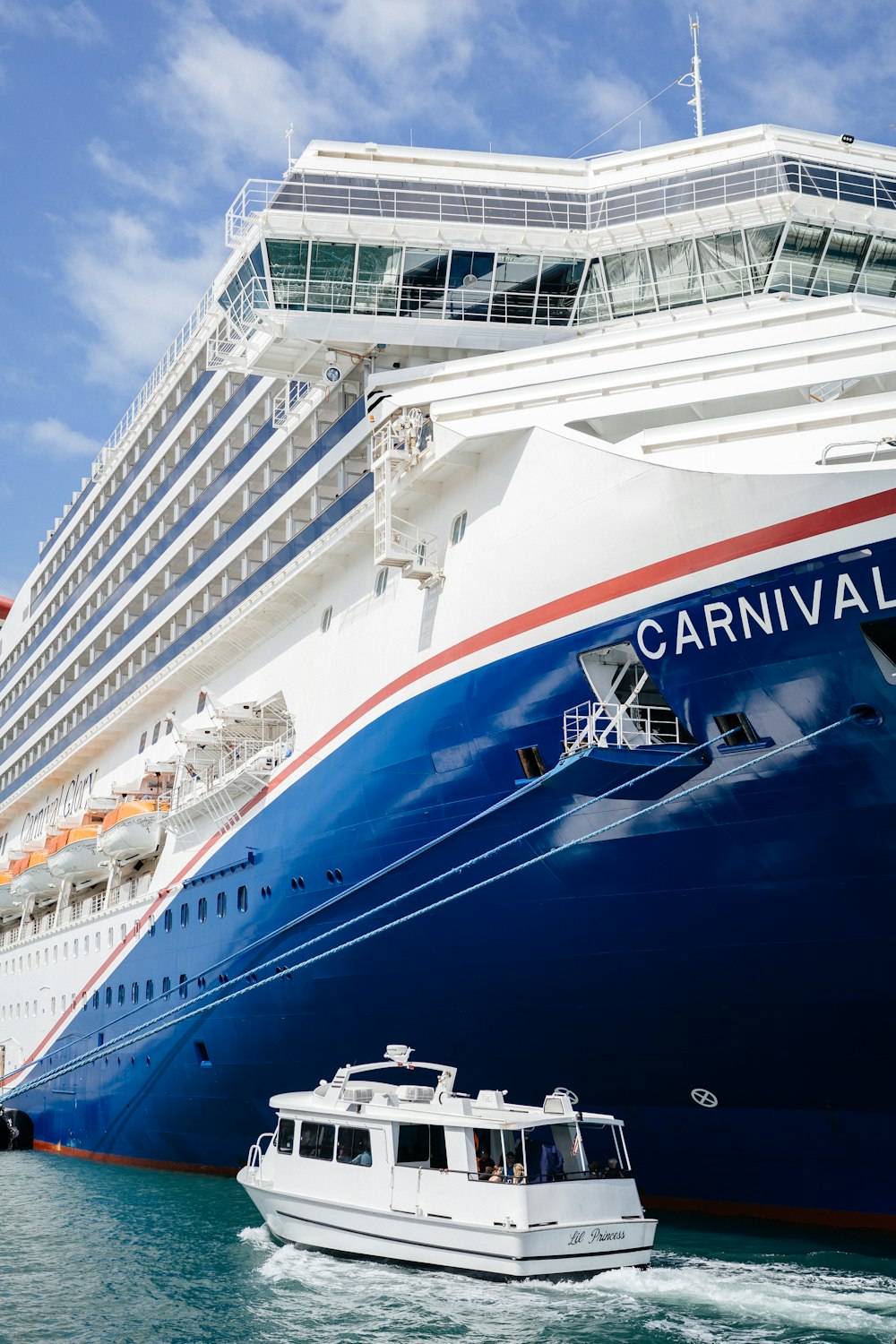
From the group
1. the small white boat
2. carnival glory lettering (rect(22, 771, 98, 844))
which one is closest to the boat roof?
the small white boat

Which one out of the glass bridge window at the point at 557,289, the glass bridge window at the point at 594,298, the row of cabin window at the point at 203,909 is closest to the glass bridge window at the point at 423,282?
the glass bridge window at the point at 557,289

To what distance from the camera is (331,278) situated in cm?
2008

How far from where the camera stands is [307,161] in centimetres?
2061

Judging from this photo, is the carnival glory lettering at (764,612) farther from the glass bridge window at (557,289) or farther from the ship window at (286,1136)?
the glass bridge window at (557,289)

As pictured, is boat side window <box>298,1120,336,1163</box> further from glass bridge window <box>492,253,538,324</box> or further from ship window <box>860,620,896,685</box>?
glass bridge window <box>492,253,538,324</box>

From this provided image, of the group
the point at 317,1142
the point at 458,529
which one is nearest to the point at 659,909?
the point at 317,1142

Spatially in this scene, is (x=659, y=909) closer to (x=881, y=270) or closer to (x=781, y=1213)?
(x=781, y=1213)

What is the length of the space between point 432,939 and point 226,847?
20.5ft

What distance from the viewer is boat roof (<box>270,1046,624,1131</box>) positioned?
14.3 m

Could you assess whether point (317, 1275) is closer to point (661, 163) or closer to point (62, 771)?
point (661, 163)

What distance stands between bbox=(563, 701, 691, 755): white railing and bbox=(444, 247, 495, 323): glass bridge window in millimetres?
8061

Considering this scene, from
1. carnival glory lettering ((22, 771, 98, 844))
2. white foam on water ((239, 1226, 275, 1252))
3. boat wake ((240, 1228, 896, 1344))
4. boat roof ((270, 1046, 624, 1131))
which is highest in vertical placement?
carnival glory lettering ((22, 771, 98, 844))

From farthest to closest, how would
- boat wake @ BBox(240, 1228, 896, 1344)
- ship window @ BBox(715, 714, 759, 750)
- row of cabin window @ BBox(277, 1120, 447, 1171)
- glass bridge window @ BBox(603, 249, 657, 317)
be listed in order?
glass bridge window @ BBox(603, 249, 657, 317)
row of cabin window @ BBox(277, 1120, 447, 1171)
ship window @ BBox(715, 714, 759, 750)
boat wake @ BBox(240, 1228, 896, 1344)

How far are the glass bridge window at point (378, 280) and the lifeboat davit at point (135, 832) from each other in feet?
36.0
